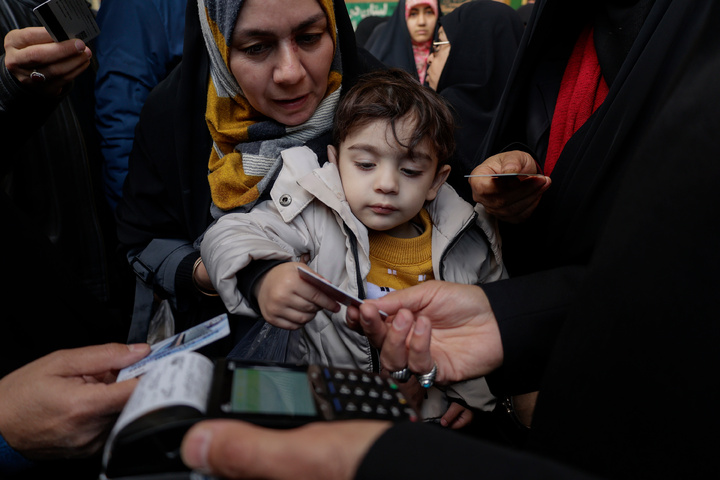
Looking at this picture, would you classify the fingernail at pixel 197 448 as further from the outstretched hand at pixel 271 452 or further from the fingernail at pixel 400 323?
the fingernail at pixel 400 323

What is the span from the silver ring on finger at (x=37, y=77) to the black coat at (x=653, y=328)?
1.67 metres

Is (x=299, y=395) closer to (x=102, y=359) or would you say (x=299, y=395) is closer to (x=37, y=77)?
(x=102, y=359)

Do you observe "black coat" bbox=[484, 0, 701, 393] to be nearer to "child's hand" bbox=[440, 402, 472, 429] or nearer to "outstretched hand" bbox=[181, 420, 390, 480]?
"child's hand" bbox=[440, 402, 472, 429]

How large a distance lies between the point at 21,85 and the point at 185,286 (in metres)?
0.86

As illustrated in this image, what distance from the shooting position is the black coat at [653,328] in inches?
24.5

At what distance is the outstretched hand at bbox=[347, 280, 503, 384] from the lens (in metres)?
1.03

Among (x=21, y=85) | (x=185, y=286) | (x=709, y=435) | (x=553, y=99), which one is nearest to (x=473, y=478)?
(x=709, y=435)

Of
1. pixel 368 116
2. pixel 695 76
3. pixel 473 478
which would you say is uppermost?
pixel 695 76

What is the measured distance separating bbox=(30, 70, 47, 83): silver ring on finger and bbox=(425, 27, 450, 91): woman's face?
2742 mm

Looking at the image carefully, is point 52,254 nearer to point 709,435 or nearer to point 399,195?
point 399,195

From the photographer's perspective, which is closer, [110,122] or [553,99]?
[553,99]

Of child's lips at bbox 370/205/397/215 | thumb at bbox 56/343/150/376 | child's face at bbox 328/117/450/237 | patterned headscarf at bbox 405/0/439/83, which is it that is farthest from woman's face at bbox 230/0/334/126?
patterned headscarf at bbox 405/0/439/83

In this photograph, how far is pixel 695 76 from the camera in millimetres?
647

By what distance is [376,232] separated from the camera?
159 cm
